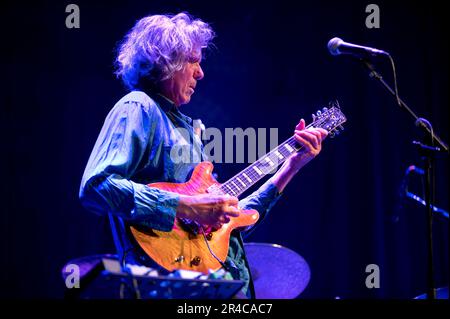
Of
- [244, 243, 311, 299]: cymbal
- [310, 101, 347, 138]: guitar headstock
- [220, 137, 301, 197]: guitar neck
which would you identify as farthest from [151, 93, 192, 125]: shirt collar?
[244, 243, 311, 299]: cymbal

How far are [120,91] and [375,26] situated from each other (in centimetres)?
243

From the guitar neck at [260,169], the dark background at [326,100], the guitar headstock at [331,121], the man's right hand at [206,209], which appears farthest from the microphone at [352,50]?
the dark background at [326,100]

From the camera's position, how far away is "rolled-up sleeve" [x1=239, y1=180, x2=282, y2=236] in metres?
3.07

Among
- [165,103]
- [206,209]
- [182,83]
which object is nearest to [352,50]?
[182,83]

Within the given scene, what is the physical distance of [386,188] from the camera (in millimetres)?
5230

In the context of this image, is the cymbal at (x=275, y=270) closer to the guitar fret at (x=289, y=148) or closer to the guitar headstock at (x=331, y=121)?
the guitar fret at (x=289, y=148)

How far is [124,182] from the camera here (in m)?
2.37

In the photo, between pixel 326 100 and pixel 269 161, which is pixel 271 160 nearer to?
pixel 269 161

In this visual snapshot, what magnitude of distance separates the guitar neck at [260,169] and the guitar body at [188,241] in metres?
0.17

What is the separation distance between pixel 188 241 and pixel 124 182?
1.29 ft

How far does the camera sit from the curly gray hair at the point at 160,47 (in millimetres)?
2879

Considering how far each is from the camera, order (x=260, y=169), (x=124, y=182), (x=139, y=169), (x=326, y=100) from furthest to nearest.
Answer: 1. (x=326, y=100)
2. (x=260, y=169)
3. (x=139, y=169)
4. (x=124, y=182)

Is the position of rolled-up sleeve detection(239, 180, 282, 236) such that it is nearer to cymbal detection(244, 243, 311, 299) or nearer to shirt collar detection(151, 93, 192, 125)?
cymbal detection(244, 243, 311, 299)
